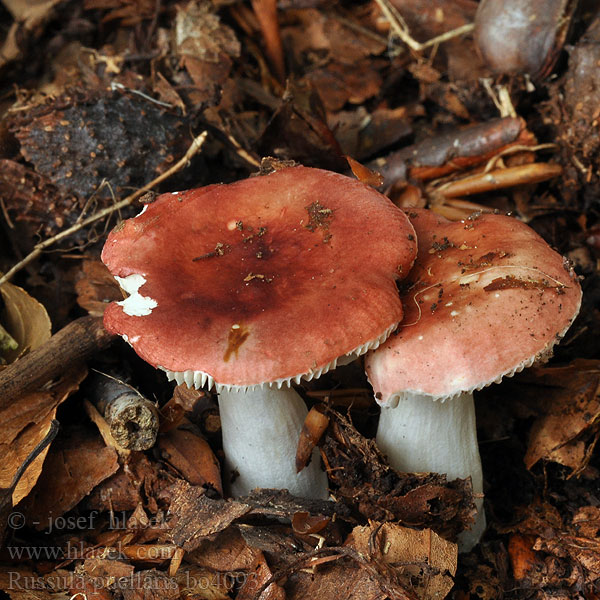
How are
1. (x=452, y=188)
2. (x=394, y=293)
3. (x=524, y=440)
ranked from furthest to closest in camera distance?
(x=452, y=188), (x=524, y=440), (x=394, y=293)

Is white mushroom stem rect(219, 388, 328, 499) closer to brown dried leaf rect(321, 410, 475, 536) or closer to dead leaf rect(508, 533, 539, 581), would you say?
brown dried leaf rect(321, 410, 475, 536)

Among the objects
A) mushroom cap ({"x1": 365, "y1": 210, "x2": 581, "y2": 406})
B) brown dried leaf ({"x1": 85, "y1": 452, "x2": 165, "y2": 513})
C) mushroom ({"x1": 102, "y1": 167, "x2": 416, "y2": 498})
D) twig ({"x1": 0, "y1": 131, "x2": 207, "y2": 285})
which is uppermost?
mushroom ({"x1": 102, "y1": 167, "x2": 416, "y2": 498})

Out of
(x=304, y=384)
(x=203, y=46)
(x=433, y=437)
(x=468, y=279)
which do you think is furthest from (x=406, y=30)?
(x=433, y=437)

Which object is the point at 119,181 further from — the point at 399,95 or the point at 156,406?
the point at 399,95

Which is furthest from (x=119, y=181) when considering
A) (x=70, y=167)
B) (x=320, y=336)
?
(x=320, y=336)

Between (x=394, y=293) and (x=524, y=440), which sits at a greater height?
(x=394, y=293)

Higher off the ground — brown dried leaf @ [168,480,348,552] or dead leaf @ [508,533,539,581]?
brown dried leaf @ [168,480,348,552]

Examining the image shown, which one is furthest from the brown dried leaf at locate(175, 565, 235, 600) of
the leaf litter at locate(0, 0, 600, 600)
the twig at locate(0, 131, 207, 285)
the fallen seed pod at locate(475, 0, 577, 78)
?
the fallen seed pod at locate(475, 0, 577, 78)
